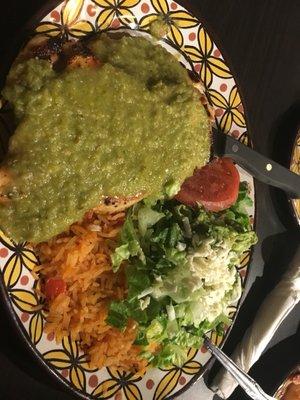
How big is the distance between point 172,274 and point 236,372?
743 mm

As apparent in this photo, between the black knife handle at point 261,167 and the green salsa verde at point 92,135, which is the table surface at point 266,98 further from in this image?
the green salsa verde at point 92,135

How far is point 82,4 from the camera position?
2.56m

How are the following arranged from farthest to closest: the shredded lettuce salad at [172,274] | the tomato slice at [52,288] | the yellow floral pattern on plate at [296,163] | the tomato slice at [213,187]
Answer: the yellow floral pattern on plate at [296,163] < the tomato slice at [213,187] < the shredded lettuce salad at [172,274] < the tomato slice at [52,288]

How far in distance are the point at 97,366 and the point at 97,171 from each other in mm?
946

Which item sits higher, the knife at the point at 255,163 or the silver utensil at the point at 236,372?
the knife at the point at 255,163

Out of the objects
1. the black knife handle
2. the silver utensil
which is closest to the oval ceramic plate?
the silver utensil

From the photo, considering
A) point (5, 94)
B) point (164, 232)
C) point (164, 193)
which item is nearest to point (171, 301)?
point (164, 232)

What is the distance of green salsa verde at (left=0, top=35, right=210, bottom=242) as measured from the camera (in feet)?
7.27

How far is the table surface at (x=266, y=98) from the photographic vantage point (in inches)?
136

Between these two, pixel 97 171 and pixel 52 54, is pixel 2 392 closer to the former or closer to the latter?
pixel 97 171

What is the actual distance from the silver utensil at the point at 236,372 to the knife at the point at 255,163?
0.97 m

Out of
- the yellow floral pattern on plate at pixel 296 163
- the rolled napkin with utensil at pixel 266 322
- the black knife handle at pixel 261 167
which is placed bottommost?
the rolled napkin with utensil at pixel 266 322

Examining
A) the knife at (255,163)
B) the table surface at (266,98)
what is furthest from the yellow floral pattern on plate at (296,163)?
the knife at (255,163)

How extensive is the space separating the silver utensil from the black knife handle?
963 millimetres
